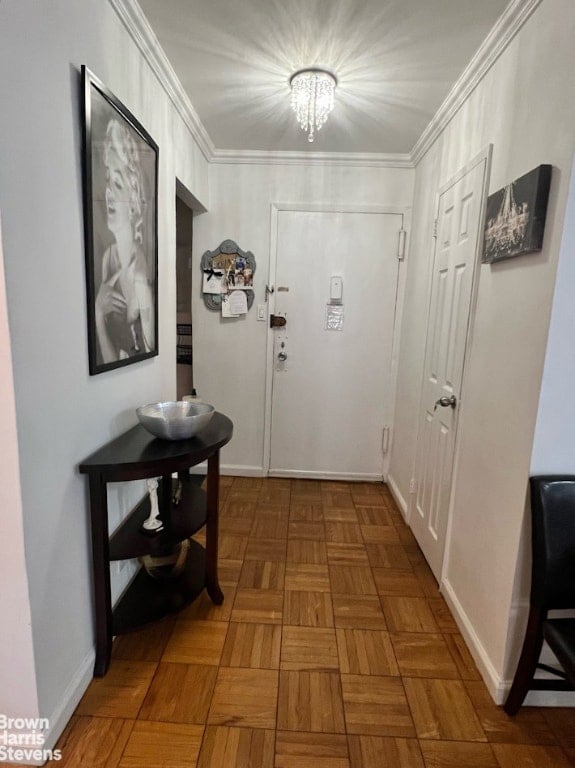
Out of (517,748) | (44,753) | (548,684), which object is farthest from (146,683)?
(548,684)

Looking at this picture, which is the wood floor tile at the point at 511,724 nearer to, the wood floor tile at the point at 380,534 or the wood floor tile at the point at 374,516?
the wood floor tile at the point at 380,534

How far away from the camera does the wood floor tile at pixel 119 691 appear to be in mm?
1318

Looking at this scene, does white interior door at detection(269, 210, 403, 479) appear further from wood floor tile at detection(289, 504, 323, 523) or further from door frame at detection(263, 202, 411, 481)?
wood floor tile at detection(289, 504, 323, 523)

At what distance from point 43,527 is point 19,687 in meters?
0.45

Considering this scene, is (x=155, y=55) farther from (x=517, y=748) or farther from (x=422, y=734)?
(x=517, y=748)

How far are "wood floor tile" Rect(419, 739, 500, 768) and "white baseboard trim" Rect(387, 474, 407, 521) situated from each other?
1377mm

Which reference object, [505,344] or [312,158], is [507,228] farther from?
[312,158]

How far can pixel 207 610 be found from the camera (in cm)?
178

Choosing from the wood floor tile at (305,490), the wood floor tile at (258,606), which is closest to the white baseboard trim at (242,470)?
the wood floor tile at (305,490)

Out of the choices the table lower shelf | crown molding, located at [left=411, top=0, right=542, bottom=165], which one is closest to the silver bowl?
the table lower shelf

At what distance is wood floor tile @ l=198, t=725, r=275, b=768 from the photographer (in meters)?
1.18

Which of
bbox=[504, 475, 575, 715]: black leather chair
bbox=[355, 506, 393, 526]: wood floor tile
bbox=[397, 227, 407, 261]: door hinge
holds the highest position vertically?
bbox=[397, 227, 407, 261]: door hinge

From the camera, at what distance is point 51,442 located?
45.1 inches

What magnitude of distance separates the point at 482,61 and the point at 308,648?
2.48m
